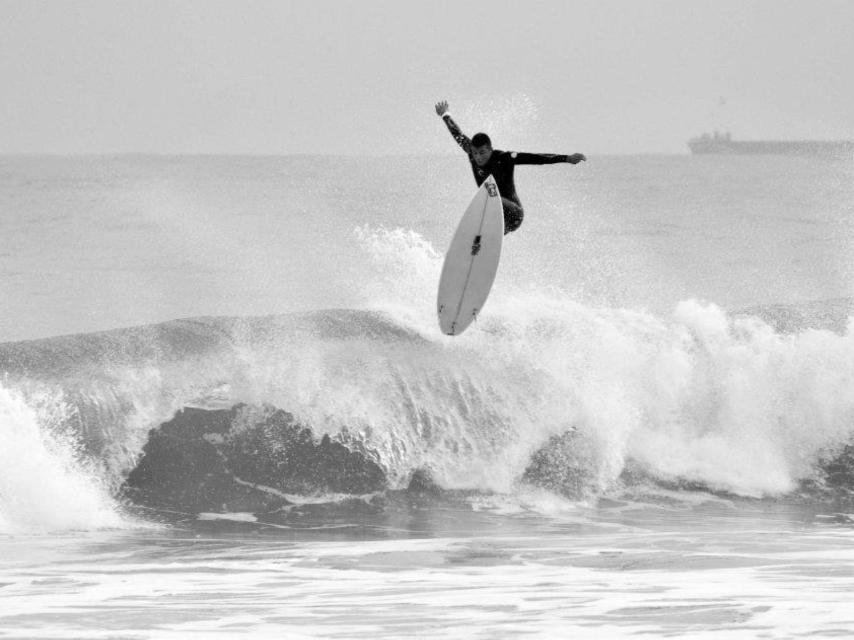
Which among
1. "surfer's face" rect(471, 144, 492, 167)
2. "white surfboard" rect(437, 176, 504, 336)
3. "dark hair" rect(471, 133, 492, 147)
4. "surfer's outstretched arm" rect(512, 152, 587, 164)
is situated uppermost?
"dark hair" rect(471, 133, 492, 147)

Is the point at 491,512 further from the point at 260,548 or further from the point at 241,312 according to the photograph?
the point at 241,312

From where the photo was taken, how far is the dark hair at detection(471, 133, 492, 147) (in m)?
10.9

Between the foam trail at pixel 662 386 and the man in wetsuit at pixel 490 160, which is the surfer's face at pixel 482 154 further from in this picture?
the foam trail at pixel 662 386

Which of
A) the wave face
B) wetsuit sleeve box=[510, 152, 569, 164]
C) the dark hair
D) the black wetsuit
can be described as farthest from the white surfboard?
the wave face

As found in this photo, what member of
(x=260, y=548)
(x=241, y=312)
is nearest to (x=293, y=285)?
(x=241, y=312)

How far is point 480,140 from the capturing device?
1098cm

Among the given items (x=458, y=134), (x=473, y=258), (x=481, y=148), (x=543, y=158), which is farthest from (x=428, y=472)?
(x=543, y=158)

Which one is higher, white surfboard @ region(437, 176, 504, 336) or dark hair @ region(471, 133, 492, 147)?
dark hair @ region(471, 133, 492, 147)

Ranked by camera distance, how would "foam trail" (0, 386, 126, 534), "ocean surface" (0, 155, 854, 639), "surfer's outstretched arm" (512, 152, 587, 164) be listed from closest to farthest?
"ocean surface" (0, 155, 854, 639) → "surfer's outstretched arm" (512, 152, 587, 164) → "foam trail" (0, 386, 126, 534)

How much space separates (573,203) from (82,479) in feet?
141

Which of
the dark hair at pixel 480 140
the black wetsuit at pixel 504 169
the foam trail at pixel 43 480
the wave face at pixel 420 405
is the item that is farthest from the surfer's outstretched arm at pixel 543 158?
the foam trail at pixel 43 480

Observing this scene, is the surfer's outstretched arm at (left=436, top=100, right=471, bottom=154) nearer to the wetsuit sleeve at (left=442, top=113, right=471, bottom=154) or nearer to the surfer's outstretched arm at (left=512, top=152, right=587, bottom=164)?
the wetsuit sleeve at (left=442, top=113, right=471, bottom=154)

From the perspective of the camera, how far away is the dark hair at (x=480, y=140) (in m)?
10.9

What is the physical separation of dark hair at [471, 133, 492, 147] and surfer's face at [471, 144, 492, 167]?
0.11 ft
